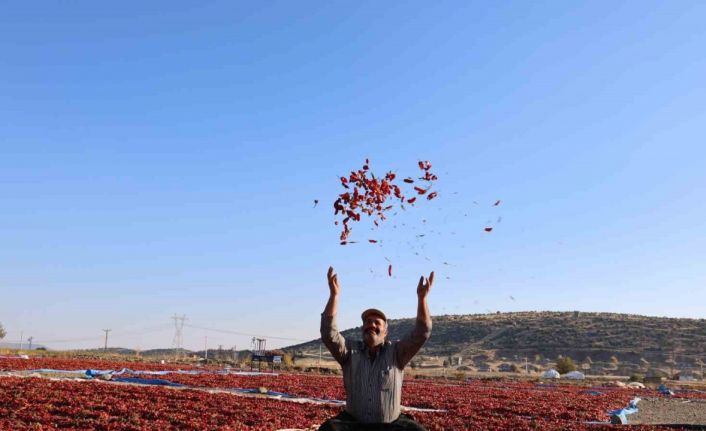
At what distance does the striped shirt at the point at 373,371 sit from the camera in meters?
5.93

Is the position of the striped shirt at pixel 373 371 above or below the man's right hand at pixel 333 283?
below

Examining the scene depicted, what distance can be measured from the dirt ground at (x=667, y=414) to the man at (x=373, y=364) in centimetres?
1457

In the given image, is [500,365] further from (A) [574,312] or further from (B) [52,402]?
(B) [52,402]

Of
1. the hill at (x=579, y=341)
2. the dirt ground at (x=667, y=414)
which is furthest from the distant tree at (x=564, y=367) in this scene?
the dirt ground at (x=667, y=414)

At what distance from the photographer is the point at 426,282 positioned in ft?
20.2

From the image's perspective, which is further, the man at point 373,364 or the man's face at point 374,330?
the man's face at point 374,330

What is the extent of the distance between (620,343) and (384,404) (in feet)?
277

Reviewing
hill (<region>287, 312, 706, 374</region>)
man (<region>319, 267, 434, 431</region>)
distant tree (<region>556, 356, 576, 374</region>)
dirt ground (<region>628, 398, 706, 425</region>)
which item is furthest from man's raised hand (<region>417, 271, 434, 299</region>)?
hill (<region>287, 312, 706, 374</region>)

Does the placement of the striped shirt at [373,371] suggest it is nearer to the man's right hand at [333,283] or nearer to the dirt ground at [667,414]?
the man's right hand at [333,283]

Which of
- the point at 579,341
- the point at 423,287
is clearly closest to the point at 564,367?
the point at 579,341

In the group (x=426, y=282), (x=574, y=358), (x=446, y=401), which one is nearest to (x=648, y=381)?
(x=574, y=358)

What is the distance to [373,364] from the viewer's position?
602cm

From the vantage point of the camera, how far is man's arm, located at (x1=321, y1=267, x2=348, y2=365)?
233 inches

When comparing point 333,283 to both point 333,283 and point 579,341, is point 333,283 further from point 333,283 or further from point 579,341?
point 579,341
